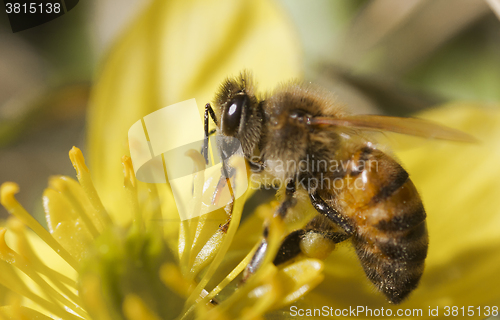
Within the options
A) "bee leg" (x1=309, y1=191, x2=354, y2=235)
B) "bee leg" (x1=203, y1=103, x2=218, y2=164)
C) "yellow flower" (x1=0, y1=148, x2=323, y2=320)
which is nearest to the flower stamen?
"yellow flower" (x1=0, y1=148, x2=323, y2=320)

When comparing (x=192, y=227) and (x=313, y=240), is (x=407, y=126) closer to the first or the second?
(x=313, y=240)

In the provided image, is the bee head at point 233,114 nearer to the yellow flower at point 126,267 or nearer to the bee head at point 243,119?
the bee head at point 243,119

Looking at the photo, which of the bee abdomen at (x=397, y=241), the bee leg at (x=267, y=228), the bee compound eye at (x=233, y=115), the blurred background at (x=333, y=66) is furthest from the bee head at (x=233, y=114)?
the blurred background at (x=333, y=66)

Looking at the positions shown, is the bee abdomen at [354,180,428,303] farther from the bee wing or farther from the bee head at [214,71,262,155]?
the bee head at [214,71,262,155]

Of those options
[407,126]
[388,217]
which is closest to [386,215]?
[388,217]

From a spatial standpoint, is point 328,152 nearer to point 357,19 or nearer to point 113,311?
point 113,311
